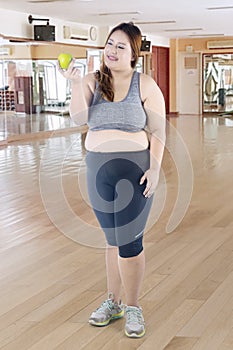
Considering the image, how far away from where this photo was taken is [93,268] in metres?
4.03

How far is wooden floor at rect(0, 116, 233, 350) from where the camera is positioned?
9.70 ft

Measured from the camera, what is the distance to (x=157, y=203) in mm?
6094

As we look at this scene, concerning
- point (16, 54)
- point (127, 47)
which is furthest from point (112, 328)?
point (16, 54)

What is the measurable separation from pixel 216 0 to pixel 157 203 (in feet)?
21.9

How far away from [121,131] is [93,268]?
1.54m

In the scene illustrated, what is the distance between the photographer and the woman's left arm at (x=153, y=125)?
2738 millimetres

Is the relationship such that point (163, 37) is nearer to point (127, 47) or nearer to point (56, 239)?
point (56, 239)

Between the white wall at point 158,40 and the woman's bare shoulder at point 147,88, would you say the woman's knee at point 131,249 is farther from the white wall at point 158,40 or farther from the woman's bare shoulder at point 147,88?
Result: the white wall at point 158,40

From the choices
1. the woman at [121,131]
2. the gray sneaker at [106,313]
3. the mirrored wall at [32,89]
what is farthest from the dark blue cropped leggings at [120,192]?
the mirrored wall at [32,89]

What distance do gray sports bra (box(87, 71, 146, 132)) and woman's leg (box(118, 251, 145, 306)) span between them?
63 cm

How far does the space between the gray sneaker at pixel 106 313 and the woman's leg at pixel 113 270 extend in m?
0.03

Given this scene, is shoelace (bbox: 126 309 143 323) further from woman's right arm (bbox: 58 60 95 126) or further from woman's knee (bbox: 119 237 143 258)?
woman's right arm (bbox: 58 60 95 126)

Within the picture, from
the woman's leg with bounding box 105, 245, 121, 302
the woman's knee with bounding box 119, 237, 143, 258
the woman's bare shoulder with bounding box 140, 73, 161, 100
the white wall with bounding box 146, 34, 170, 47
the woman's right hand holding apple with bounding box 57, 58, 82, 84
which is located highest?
the white wall with bounding box 146, 34, 170, 47

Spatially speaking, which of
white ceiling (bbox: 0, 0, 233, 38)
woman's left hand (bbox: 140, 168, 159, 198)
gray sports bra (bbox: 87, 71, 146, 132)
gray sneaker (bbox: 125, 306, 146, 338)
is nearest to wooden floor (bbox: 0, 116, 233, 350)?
gray sneaker (bbox: 125, 306, 146, 338)
